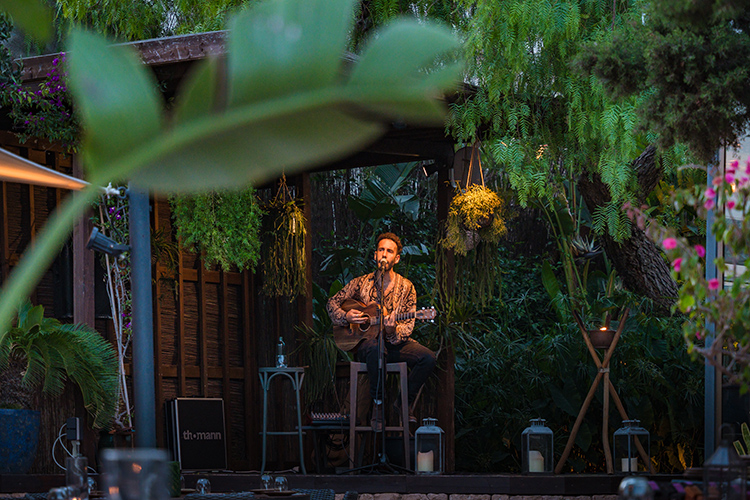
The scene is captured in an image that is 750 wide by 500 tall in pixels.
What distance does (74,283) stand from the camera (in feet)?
19.9

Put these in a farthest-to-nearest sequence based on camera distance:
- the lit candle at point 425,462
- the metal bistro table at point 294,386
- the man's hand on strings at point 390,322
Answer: the metal bistro table at point 294,386 < the man's hand on strings at point 390,322 < the lit candle at point 425,462

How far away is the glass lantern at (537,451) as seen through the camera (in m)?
6.01

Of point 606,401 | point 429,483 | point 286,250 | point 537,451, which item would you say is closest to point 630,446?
point 606,401

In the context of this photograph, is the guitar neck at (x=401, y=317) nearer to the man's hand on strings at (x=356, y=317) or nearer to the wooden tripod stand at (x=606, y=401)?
the man's hand on strings at (x=356, y=317)

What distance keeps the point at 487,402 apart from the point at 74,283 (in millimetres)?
3929

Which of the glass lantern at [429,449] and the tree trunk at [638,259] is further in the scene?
the tree trunk at [638,259]

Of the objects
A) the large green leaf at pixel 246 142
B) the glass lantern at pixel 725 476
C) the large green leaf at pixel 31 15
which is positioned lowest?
the glass lantern at pixel 725 476

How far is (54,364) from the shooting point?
18.2ft

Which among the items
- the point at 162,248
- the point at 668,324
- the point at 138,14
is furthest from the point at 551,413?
the point at 138,14

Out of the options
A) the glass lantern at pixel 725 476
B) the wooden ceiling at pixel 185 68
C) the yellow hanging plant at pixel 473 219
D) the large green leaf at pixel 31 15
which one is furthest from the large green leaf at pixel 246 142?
the yellow hanging plant at pixel 473 219

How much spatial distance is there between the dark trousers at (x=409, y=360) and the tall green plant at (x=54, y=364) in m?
1.68

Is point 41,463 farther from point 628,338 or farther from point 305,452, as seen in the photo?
point 628,338

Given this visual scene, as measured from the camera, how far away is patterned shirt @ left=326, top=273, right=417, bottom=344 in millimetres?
6367

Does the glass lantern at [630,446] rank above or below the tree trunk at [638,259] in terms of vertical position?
below
